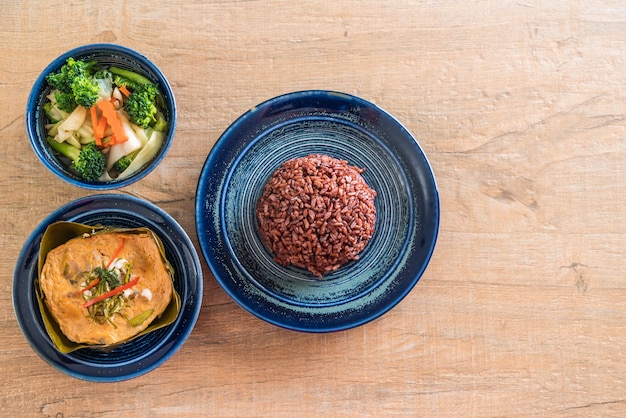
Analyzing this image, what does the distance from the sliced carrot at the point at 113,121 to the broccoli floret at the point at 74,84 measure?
0.05m

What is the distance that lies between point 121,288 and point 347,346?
1094mm

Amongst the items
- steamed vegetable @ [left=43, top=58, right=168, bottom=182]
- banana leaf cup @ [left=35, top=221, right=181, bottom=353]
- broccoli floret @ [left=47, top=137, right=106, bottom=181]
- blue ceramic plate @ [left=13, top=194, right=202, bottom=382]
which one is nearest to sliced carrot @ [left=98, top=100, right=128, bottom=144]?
steamed vegetable @ [left=43, top=58, right=168, bottom=182]

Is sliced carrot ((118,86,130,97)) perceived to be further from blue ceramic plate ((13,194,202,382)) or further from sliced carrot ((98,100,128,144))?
blue ceramic plate ((13,194,202,382))

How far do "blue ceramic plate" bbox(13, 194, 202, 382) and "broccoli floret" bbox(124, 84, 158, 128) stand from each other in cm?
33

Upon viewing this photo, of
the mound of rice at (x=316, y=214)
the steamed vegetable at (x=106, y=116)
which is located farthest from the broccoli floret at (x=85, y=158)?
the mound of rice at (x=316, y=214)

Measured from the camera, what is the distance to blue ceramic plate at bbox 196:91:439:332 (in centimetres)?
261

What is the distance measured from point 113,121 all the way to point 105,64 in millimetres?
310

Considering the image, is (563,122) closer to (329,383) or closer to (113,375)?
(329,383)

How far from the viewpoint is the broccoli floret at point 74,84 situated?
2.31 meters

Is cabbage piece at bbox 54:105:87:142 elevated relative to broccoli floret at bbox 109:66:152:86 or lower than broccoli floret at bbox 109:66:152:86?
lower

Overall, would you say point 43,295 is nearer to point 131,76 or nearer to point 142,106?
point 142,106

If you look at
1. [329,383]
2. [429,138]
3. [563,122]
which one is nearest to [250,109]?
[429,138]

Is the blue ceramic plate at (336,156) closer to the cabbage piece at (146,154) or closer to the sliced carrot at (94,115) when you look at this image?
the cabbage piece at (146,154)

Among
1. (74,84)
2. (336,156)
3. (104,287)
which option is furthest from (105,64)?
(336,156)
